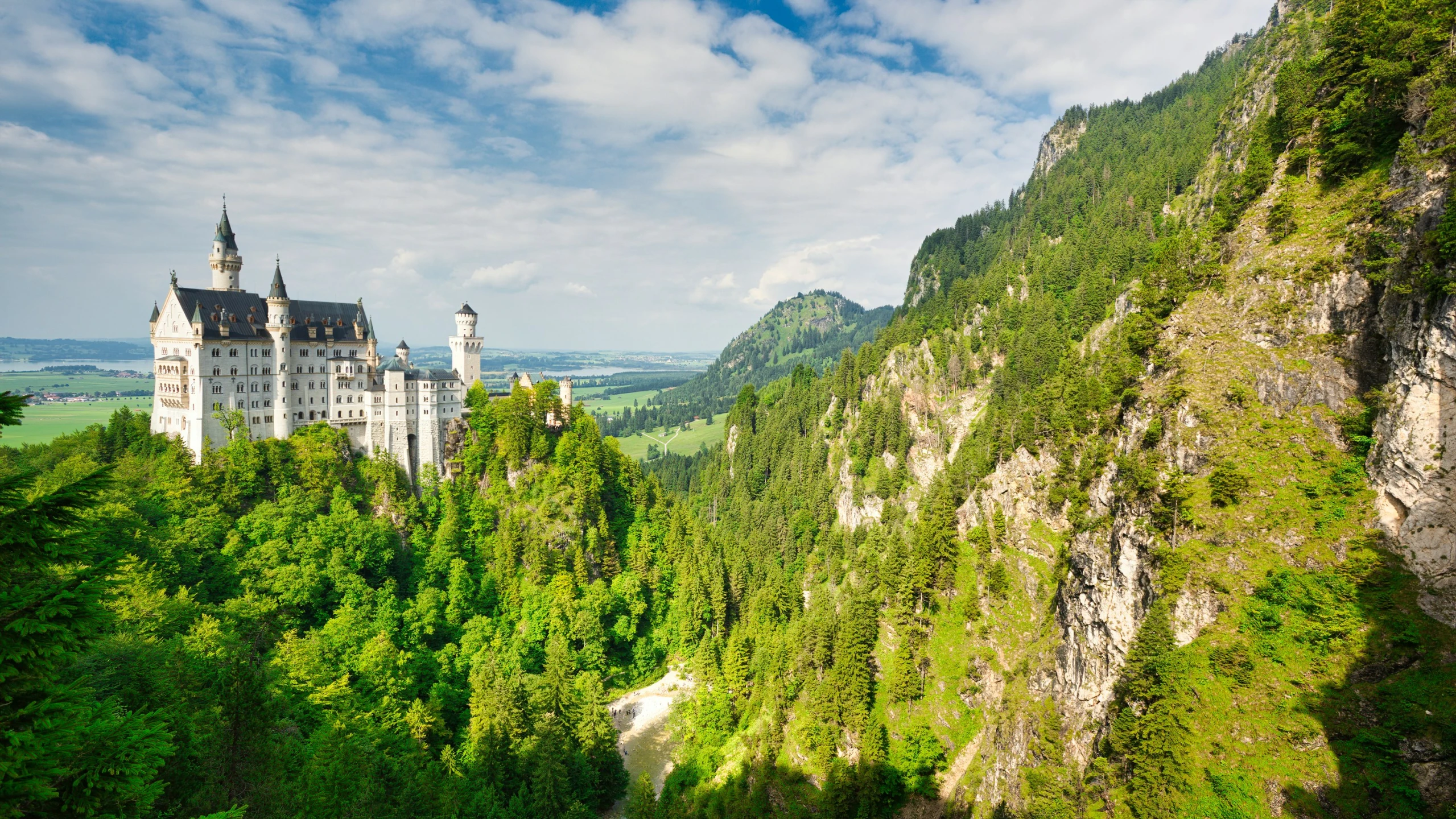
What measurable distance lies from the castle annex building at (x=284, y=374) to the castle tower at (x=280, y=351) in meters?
0.11

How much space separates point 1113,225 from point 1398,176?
96.0 m

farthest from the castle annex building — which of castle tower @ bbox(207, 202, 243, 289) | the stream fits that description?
the stream

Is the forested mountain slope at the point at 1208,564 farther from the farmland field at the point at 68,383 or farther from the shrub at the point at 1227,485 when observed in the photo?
the farmland field at the point at 68,383

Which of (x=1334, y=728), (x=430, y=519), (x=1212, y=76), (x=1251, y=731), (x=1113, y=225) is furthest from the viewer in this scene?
(x=1212, y=76)

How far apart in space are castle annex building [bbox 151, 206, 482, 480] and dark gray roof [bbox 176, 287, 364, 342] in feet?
0.36

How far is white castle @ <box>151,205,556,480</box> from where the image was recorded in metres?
70.9

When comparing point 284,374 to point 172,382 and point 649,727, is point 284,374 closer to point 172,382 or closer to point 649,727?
point 172,382

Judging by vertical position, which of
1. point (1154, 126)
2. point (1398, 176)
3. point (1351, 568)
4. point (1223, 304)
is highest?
point (1154, 126)

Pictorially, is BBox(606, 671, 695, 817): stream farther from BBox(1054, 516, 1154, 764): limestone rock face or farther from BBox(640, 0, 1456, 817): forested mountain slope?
BBox(1054, 516, 1154, 764): limestone rock face

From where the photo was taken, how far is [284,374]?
7700 cm

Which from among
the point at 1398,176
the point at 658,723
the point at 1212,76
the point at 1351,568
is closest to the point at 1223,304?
the point at 1398,176

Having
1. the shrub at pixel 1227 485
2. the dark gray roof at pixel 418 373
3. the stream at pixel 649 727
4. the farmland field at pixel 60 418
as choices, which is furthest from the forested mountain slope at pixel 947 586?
the farmland field at pixel 60 418

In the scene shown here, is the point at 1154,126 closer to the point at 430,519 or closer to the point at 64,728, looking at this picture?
the point at 430,519

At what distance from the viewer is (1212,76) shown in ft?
572
